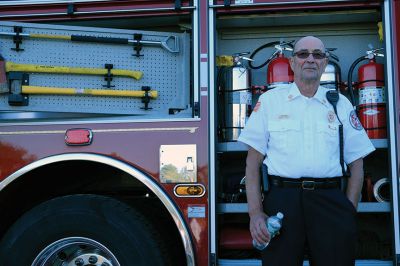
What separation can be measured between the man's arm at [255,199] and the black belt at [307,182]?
102 millimetres

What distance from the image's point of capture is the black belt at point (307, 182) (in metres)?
2.16

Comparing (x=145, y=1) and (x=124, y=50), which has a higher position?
(x=145, y=1)

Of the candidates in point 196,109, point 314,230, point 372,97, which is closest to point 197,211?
point 196,109

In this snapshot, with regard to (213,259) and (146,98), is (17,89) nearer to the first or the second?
(146,98)

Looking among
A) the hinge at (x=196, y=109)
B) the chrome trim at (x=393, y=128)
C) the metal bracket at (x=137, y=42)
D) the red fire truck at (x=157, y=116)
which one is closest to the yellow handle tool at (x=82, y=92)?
the red fire truck at (x=157, y=116)

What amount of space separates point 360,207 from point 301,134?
886 millimetres

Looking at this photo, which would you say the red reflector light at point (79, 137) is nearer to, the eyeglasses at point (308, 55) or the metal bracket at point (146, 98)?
the metal bracket at point (146, 98)

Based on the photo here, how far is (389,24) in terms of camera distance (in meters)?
2.82

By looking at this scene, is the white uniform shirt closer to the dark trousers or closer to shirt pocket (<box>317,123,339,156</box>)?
shirt pocket (<box>317,123,339,156</box>)

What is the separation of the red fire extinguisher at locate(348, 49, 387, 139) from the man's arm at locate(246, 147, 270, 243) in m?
1.02

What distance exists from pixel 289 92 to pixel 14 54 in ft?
6.19

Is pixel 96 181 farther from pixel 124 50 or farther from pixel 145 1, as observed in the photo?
pixel 145 1

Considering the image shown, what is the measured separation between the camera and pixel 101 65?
3.21 m

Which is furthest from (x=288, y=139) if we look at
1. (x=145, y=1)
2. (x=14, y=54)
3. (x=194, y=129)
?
(x=14, y=54)
